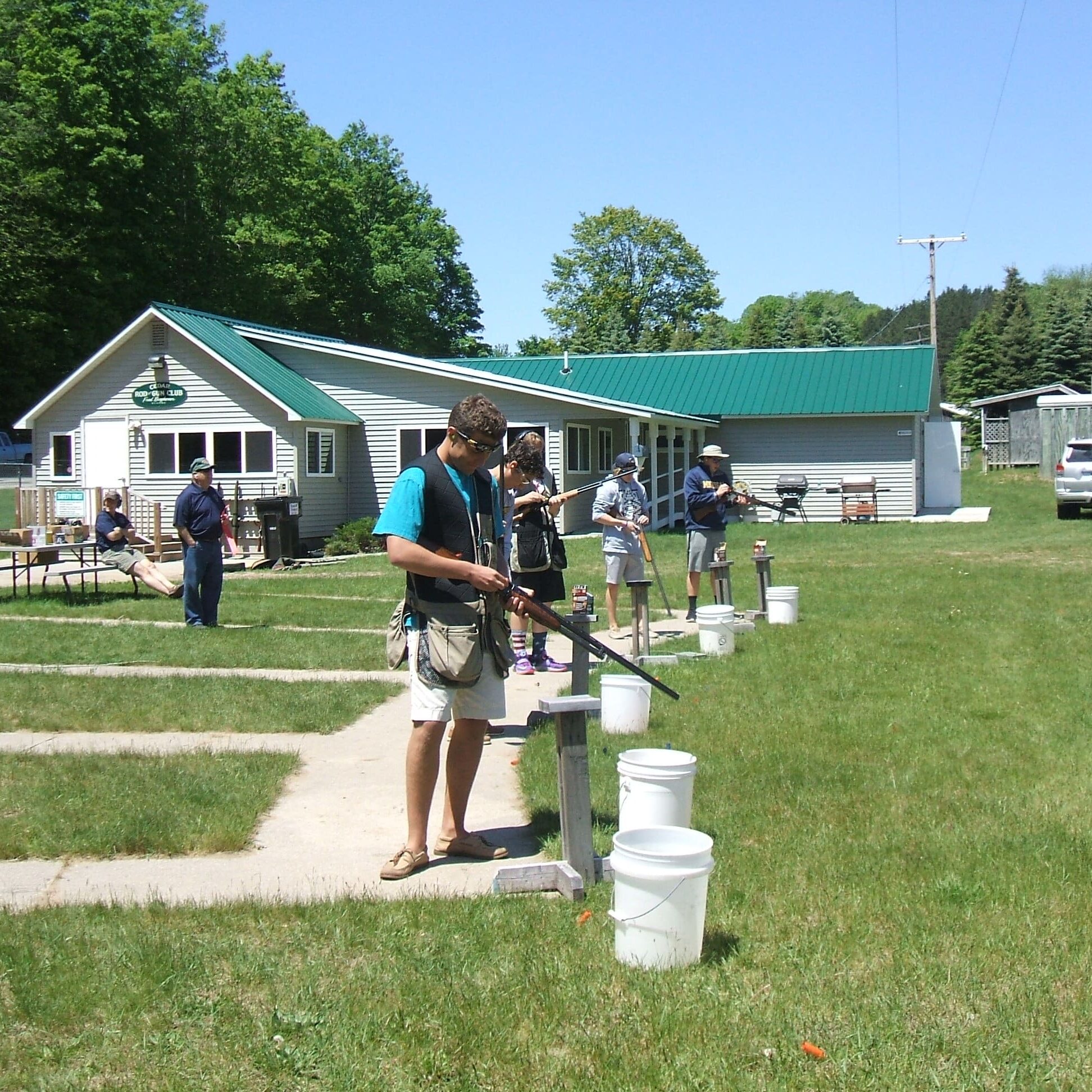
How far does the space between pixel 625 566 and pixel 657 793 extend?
641 centimetres

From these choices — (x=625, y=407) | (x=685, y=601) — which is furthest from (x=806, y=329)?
(x=685, y=601)

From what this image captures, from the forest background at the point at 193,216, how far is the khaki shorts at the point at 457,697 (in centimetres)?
3411

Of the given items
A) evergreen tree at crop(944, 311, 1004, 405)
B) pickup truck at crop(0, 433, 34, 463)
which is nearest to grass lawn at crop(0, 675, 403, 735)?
pickup truck at crop(0, 433, 34, 463)

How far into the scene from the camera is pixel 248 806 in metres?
6.18

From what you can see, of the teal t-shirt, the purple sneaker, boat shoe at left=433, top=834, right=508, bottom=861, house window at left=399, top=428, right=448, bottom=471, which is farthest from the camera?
house window at left=399, top=428, right=448, bottom=471

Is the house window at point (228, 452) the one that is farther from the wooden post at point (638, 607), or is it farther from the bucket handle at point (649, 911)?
the bucket handle at point (649, 911)

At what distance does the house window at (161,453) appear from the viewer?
1004 inches

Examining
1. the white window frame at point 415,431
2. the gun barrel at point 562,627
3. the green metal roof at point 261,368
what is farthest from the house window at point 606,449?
the gun barrel at point 562,627

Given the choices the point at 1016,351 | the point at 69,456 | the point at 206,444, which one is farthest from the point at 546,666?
the point at 1016,351

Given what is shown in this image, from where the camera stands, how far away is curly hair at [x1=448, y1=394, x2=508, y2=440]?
200 inches

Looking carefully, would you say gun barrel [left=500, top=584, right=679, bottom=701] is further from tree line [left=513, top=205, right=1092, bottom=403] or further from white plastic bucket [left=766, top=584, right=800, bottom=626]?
tree line [left=513, top=205, right=1092, bottom=403]

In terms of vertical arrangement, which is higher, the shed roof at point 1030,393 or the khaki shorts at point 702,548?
the shed roof at point 1030,393

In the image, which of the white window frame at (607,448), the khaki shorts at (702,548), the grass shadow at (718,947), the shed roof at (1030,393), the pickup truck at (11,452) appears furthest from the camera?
the shed roof at (1030,393)

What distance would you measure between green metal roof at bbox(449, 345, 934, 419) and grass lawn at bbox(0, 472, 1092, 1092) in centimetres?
2358
